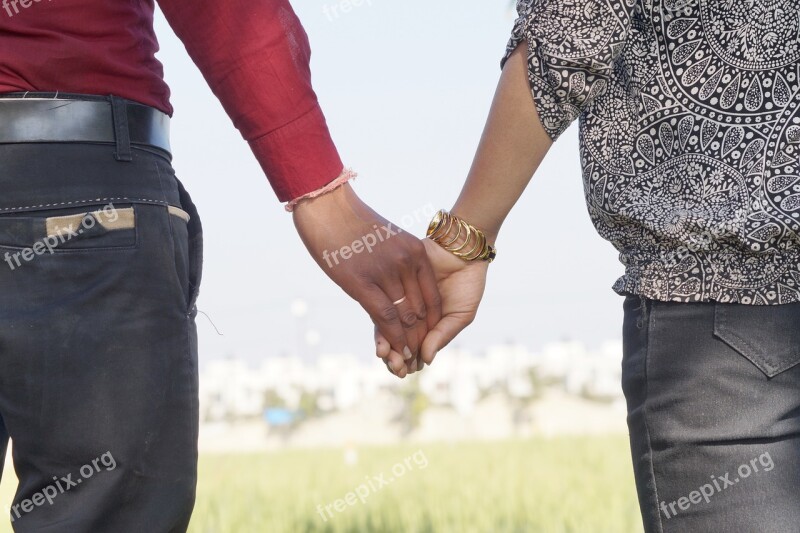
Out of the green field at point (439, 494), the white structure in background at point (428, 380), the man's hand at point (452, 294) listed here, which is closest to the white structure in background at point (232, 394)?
the white structure in background at point (428, 380)

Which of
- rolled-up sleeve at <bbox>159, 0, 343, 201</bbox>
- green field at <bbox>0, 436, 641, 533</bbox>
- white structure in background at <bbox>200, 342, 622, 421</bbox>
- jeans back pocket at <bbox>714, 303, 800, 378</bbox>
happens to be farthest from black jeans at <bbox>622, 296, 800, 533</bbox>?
white structure in background at <bbox>200, 342, 622, 421</bbox>

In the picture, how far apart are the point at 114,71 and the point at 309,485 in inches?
193

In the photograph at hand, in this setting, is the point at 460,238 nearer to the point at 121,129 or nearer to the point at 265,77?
the point at 265,77

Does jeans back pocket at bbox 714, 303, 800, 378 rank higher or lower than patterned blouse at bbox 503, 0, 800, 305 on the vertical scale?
lower

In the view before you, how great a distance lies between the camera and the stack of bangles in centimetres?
190

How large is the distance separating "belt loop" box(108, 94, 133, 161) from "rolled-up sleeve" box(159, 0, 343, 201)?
0.50ft

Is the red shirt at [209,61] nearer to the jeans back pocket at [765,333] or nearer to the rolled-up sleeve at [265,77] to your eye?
the rolled-up sleeve at [265,77]

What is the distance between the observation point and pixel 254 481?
619 cm

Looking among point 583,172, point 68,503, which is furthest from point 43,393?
point 583,172

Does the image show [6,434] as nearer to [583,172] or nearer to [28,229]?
[28,229]

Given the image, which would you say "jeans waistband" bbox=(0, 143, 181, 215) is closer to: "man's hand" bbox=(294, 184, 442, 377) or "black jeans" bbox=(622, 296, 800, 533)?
"man's hand" bbox=(294, 184, 442, 377)

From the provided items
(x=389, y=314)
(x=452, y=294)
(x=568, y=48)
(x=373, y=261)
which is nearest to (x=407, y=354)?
(x=452, y=294)

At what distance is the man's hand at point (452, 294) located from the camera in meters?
2.05

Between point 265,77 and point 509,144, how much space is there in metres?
0.44
